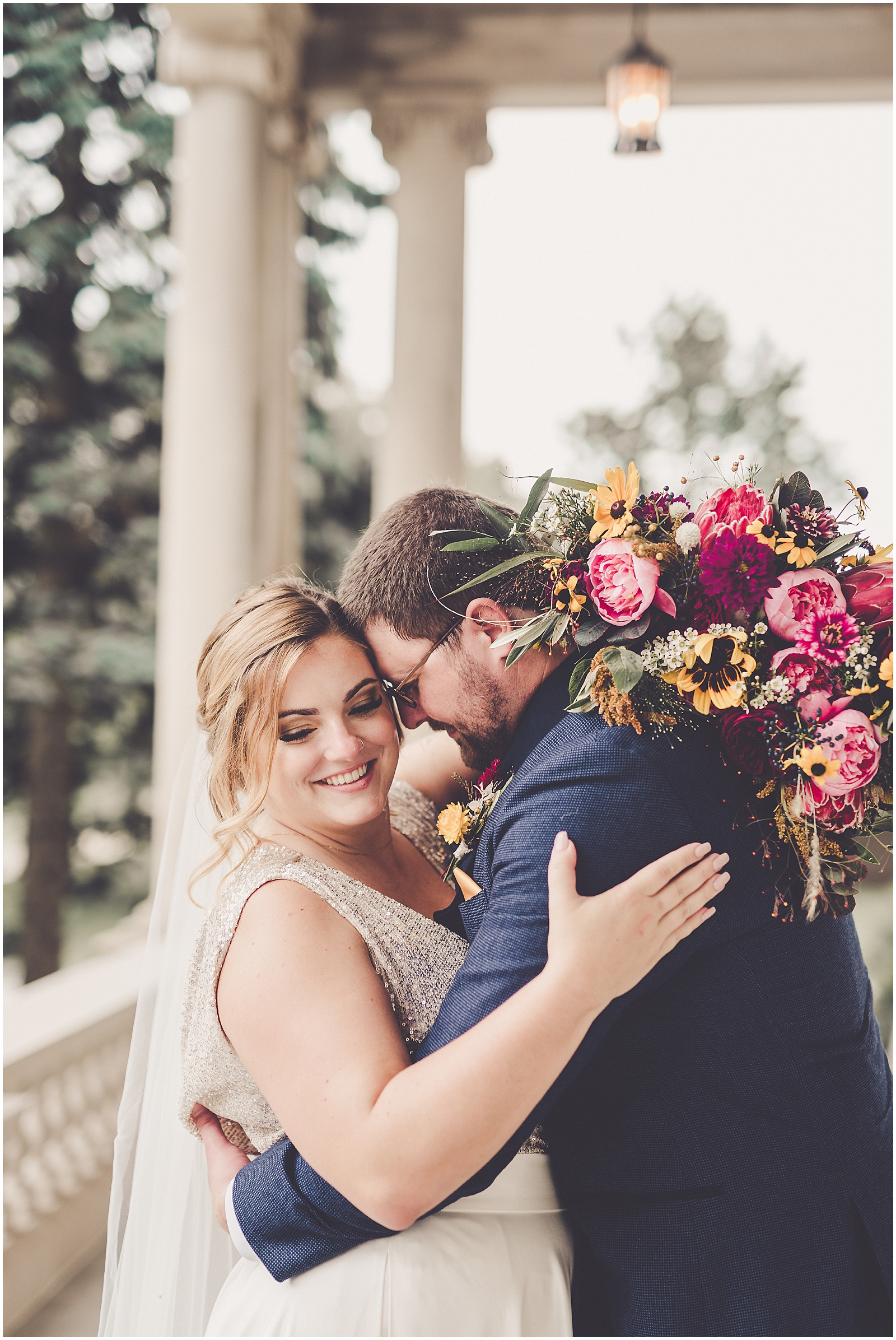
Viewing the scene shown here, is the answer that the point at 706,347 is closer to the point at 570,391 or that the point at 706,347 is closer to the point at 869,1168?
the point at 570,391

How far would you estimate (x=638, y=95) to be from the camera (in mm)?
4648

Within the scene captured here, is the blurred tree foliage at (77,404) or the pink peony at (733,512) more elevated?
the blurred tree foliage at (77,404)

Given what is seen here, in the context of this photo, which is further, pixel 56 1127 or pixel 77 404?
pixel 77 404

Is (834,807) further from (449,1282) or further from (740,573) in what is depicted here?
(449,1282)

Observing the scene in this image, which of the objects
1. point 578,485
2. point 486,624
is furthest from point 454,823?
point 578,485

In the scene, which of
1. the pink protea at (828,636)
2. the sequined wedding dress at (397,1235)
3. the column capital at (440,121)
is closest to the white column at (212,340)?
the column capital at (440,121)

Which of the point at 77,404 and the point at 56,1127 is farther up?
the point at 77,404

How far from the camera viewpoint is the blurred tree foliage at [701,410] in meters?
9.00

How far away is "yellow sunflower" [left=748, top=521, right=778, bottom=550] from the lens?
182 cm

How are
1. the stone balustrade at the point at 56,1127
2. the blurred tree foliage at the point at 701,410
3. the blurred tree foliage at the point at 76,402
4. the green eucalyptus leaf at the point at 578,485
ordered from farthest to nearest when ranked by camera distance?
the blurred tree foliage at the point at 76,402 → the blurred tree foliage at the point at 701,410 → the stone balustrade at the point at 56,1127 → the green eucalyptus leaf at the point at 578,485

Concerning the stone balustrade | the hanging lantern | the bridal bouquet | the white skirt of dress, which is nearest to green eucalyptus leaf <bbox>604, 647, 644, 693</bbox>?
the bridal bouquet

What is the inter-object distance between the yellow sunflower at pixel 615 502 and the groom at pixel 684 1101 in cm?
39

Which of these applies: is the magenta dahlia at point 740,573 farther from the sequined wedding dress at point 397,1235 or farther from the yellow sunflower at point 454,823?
the sequined wedding dress at point 397,1235

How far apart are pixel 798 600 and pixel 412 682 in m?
0.92
